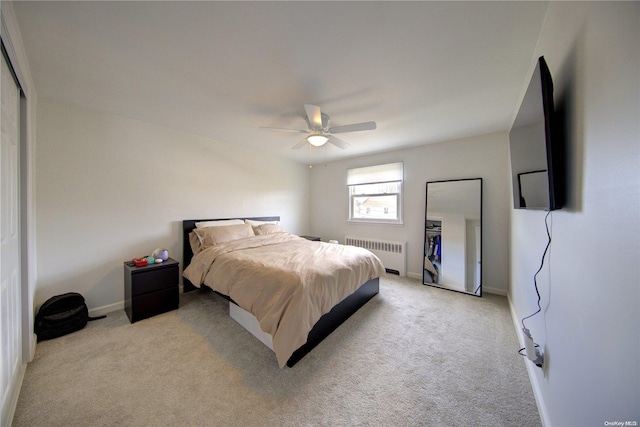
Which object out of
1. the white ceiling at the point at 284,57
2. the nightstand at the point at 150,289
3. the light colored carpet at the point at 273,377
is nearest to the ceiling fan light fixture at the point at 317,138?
the white ceiling at the point at 284,57

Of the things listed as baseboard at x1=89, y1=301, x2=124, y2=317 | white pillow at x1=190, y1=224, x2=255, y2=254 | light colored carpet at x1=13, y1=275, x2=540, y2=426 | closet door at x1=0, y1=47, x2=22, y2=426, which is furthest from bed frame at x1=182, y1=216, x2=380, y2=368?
closet door at x1=0, y1=47, x2=22, y2=426

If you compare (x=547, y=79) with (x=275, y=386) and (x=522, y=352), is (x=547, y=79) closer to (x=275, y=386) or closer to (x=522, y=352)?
(x=522, y=352)

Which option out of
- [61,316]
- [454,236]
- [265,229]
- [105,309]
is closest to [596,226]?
[454,236]

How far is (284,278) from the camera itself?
6.19 ft

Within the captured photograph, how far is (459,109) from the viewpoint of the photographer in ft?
7.89

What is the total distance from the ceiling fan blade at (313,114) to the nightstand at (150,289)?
93.7 inches

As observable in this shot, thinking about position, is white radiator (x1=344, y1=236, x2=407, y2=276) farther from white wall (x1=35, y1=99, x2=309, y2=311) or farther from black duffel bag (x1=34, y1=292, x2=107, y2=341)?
black duffel bag (x1=34, y1=292, x2=107, y2=341)

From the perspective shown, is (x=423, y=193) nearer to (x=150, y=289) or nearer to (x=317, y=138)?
(x=317, y=138)

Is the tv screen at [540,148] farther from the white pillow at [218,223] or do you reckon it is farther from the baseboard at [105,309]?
the baseboard at [105,309]

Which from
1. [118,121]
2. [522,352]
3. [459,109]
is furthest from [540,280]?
[118,121]

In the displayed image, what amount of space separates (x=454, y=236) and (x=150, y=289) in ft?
13.8

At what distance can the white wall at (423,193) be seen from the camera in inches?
121

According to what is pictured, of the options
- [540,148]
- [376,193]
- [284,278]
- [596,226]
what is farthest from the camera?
[376,193]

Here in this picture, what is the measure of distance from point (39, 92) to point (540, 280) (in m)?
4.62
